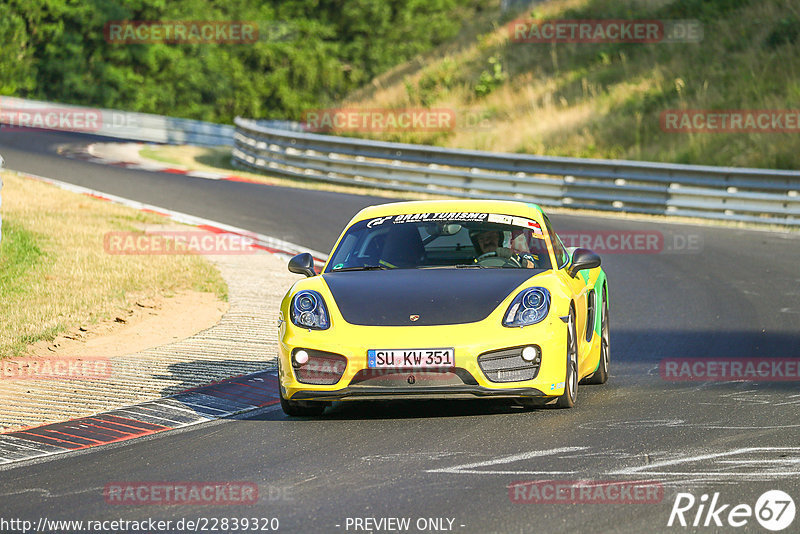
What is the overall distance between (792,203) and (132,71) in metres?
43.9

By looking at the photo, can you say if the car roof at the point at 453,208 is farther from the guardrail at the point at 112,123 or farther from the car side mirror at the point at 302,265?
the guardrail at the point at 112,123

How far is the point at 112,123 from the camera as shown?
42594 mm

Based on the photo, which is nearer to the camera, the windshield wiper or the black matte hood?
the black matte hood

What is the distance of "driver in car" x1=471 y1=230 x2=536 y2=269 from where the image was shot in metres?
8.45

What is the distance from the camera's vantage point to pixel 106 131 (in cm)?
4228

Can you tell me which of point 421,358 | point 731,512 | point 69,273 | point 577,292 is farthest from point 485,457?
point 69,273

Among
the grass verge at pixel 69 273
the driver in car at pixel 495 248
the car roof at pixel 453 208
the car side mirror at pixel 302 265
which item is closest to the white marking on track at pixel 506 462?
the driver in car at pixel 495 248

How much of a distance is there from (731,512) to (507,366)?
2314 mm

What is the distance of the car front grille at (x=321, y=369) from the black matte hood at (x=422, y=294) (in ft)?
0.87

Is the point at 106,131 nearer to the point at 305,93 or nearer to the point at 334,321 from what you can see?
the point at 305,93

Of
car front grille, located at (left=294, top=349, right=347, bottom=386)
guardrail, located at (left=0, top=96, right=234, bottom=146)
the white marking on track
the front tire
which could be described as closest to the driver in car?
the front tire

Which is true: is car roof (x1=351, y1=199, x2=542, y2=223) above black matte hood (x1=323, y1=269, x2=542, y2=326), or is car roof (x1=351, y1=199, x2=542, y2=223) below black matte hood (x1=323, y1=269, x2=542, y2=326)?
above

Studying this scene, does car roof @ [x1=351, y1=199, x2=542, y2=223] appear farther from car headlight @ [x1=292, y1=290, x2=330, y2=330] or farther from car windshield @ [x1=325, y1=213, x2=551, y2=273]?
car headlight @ [x1=292, y1=290, x2=330, y2=330]

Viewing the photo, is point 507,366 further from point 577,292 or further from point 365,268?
point 365,268
